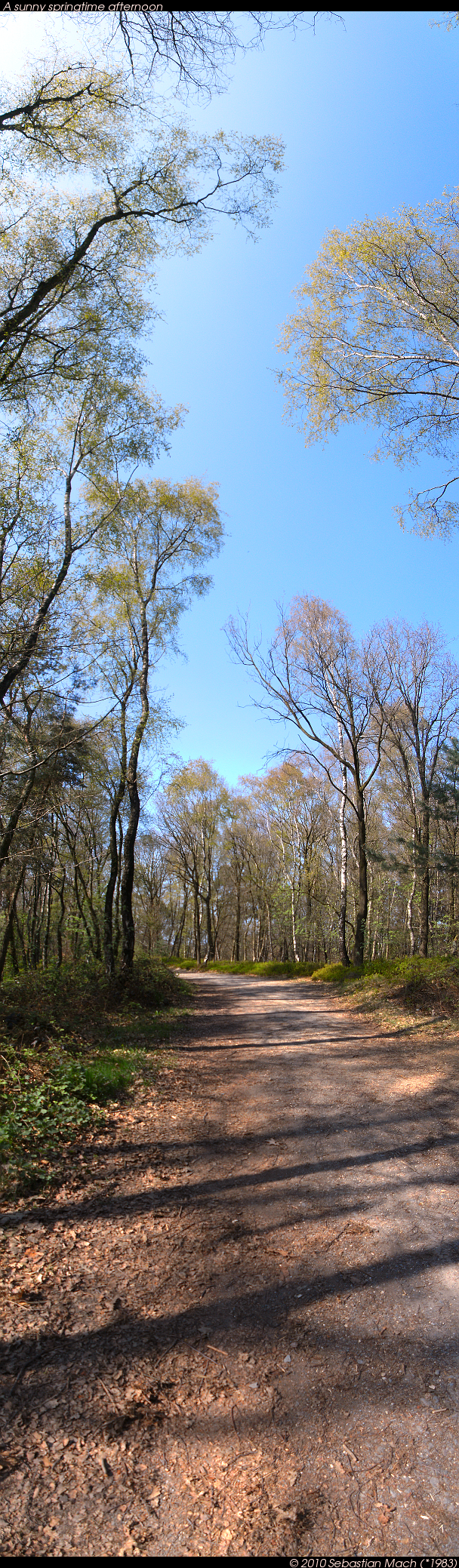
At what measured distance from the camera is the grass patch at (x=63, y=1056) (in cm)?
512

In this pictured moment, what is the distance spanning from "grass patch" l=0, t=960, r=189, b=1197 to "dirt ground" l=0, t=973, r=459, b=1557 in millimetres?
334

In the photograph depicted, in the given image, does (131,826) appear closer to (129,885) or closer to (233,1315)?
(129,885)

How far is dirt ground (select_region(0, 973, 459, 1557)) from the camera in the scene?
2.17m

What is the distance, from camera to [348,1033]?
10.2 meters

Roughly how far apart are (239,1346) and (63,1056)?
4866mm

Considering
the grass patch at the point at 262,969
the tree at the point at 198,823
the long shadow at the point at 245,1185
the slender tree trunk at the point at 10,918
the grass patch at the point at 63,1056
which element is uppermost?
the tree at the point at 198,823

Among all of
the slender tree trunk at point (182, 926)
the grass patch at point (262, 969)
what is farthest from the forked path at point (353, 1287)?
the slender tree trunk at point (182, 926)

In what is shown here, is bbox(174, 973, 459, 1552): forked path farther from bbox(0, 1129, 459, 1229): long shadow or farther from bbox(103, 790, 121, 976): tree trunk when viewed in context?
bbox(103, 790, 121, 976): tree trunk

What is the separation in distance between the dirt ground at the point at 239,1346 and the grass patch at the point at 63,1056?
1.10ft

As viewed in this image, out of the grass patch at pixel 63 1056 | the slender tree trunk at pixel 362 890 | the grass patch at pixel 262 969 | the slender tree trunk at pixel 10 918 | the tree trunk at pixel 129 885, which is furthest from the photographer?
the grass patch at pixel 262 969

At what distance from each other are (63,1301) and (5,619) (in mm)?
7290

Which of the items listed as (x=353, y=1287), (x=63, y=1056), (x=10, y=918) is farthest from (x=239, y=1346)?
(x=10, y=918)

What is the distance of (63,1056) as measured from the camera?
744cm

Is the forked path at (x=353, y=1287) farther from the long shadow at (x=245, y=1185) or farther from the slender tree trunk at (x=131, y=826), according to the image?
the slender tree trunk at (x=131, y=826)
